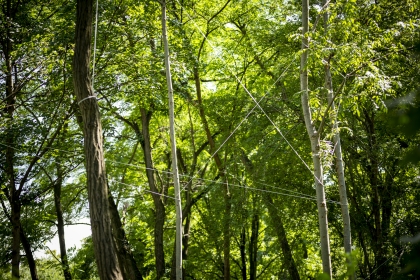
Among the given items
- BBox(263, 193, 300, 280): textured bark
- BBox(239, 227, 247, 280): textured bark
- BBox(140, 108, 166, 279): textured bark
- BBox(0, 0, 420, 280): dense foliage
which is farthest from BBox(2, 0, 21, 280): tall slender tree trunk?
BBox(239, 227, 247, 280): textured bark

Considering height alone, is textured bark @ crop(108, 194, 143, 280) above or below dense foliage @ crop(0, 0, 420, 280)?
below

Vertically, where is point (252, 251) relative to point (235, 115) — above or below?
below

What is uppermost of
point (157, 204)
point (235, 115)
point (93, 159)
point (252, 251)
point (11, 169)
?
point (235, 115)

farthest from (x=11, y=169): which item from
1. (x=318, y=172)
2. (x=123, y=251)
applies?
(x=318, y=172)

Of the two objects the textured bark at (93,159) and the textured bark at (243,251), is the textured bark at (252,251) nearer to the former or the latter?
the textured bark at (243,251)

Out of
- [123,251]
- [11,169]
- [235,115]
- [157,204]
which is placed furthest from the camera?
[157,204]

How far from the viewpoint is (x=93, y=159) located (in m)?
5.30

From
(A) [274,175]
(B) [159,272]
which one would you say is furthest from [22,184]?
(A) [274,175]

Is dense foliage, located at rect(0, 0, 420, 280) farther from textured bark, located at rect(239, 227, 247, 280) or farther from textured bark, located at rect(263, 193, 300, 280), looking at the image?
textured bark, located at rect(239, 227, 247, 280)

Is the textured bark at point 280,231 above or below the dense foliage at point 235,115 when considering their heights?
below

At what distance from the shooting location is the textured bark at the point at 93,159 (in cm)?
504

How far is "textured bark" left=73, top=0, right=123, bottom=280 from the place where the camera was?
5.04m

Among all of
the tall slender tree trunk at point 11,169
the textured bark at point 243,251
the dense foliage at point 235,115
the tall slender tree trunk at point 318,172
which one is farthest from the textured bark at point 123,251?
the tall slender tree trunk at point 318,172

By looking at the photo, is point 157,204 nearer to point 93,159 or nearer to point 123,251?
point 123,251
